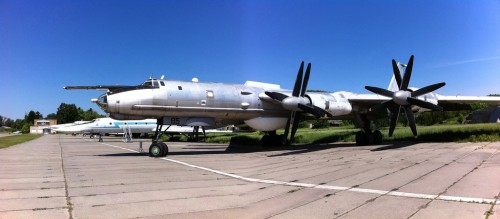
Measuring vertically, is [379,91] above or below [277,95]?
above

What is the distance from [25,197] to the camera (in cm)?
632

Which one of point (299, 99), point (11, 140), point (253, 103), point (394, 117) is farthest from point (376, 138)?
point (11, 140)

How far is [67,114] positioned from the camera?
146 meters

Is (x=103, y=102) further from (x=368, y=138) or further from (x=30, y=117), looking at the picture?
(x=30, y=117)

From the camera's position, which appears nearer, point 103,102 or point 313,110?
point 103,102

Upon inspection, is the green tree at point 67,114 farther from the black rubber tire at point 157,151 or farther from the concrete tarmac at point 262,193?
the concrete tarmac at point 262,193

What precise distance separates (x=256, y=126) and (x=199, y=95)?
3640 mm

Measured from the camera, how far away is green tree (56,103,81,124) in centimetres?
14600

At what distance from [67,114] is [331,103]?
148 m

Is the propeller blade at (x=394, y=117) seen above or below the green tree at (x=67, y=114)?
below

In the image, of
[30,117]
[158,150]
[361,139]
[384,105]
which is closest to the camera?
[158,150]

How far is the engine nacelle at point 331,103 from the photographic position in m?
18.3

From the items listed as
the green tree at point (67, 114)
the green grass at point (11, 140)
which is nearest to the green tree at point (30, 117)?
the green tree at point (67, 114)

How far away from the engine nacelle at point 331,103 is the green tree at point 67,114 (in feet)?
474
